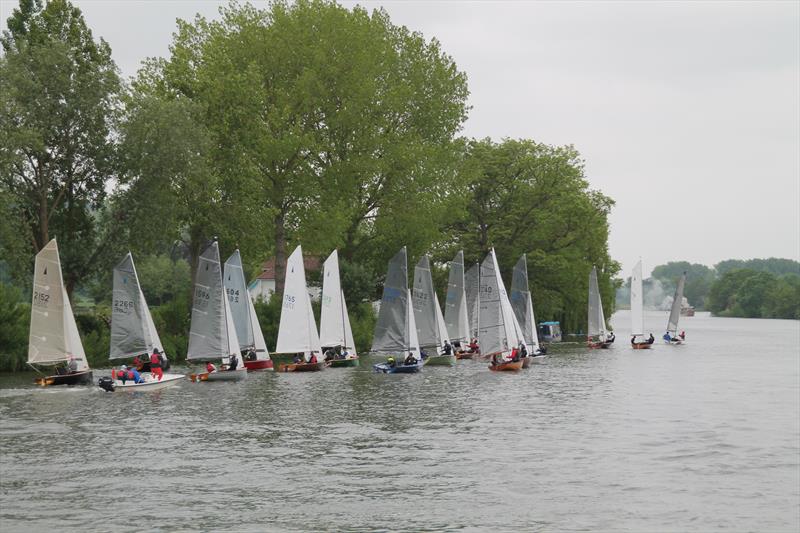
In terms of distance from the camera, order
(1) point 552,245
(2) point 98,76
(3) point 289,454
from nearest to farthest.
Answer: (3) point 289,454 < (2) point 98,76 < (1) point 552,245

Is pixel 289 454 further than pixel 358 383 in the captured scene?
No

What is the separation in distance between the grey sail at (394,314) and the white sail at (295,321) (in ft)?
15.7

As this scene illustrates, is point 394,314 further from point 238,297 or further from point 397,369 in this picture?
point 238,297

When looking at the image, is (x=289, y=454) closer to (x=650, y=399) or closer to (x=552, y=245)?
(x=650, y=399)

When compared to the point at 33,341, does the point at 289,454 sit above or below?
below

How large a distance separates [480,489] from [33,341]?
111 feet

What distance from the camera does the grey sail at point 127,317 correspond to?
60625mm

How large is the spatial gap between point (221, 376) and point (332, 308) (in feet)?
53.6

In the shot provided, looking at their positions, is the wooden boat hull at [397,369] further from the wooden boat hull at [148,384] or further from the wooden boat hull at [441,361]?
the wooden boat hull at [148,384]

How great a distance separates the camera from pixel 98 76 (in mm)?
69562

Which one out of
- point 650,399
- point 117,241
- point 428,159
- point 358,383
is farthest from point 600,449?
point 428,159

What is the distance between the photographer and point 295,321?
72.4 meters

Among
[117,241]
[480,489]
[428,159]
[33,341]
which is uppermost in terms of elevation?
[428,159]

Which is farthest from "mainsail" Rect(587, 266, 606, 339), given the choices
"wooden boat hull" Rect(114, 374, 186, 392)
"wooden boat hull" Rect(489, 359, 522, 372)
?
"wooden boat hull" Rect(114, 374, 186, 392)
